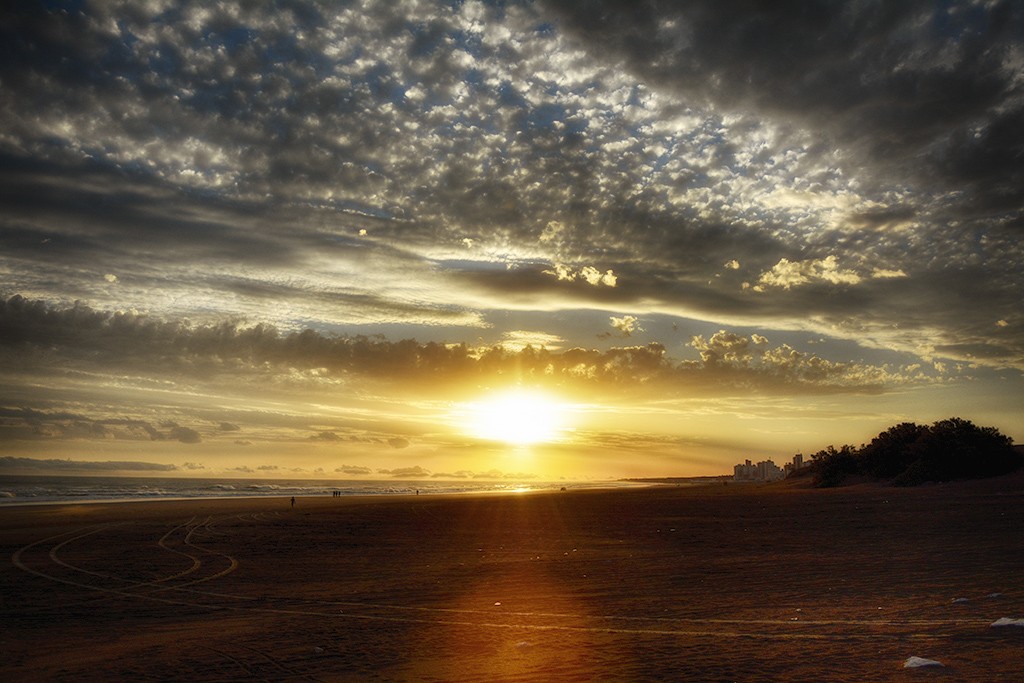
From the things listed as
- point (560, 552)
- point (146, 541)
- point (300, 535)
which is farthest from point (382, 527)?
point (560, 552)

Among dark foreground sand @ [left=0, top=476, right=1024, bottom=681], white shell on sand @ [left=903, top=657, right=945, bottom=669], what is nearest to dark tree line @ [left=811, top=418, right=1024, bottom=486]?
dark foreground sand @ [left=0, top=476, right=1024, bottom=681]

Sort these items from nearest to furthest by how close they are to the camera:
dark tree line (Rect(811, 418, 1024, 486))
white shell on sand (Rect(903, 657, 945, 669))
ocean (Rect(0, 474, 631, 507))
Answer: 1. white shell on sand (Rect(903, 657, 945, 669))
2. dark tree line (Rect(811, 418, 1024, 486))
3. ocean (Rect(0, 474, 631, 507))

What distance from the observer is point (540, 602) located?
49.1 ft

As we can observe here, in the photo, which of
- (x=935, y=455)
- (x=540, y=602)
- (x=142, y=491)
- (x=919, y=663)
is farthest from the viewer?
(x=142, y=491)

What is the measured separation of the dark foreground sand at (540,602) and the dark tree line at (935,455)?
13.9m

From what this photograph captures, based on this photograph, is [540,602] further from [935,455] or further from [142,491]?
[142,491]

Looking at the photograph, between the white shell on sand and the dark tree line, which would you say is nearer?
the white shell on sand

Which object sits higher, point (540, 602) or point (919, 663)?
point (919, 663)

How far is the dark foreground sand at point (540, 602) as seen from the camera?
9930 mm

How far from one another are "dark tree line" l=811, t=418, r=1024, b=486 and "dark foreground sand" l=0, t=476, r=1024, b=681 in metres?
13.9

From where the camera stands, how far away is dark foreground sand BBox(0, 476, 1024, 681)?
9.93m

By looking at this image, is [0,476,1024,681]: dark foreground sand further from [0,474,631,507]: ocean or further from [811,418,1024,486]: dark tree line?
[0,474,631,507]: ocean

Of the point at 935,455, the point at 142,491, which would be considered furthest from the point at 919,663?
the point at 142,491

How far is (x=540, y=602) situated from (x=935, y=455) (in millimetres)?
40157
